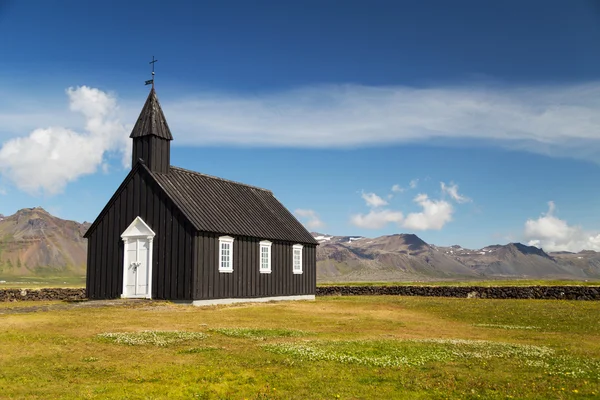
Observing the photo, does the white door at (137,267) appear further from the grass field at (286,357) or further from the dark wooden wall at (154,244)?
the grass field at (286,357)

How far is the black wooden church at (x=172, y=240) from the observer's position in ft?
111

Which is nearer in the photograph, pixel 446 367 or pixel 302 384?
pixel 302 384

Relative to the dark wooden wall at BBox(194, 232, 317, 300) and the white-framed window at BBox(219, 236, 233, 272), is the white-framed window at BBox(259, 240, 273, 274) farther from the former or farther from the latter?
the white-framed window at BBox(219, 236, 233, 272)

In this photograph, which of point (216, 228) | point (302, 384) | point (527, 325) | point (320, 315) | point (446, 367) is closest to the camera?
point (302, 384)

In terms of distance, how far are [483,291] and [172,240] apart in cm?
2670

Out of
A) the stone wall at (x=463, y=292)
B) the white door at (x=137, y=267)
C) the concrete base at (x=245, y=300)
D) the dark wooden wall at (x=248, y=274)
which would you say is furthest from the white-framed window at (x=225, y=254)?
the stone wall at (x=463, y=292)

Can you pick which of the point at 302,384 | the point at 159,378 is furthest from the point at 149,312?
the point at 302,384

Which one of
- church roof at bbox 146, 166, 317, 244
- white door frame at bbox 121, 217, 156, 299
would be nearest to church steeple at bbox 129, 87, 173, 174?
church roof at bbox 146, 166, 317, 244

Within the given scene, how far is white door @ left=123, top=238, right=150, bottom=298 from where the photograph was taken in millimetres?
34594

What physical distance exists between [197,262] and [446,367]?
836 inches

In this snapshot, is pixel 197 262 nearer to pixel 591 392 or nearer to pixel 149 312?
pixel 149 312

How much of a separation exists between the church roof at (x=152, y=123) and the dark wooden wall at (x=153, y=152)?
0.32m

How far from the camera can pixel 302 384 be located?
12602mm

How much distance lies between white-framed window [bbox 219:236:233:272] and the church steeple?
20.5 feet
